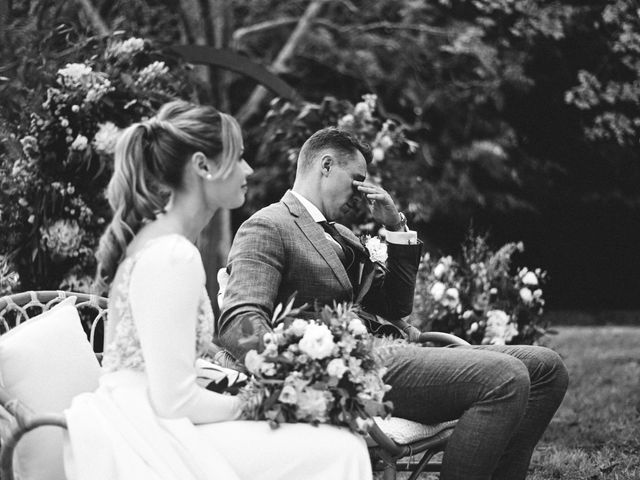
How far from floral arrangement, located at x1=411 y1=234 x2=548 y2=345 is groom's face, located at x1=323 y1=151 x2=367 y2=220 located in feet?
6.21

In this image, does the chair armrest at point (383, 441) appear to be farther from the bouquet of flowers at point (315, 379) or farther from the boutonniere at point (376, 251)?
the boutonniere at point (376, 251)

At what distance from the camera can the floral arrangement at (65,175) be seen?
5074 millimetres

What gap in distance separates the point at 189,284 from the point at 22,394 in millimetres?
745

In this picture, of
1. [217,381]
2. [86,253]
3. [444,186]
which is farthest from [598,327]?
[217,381]

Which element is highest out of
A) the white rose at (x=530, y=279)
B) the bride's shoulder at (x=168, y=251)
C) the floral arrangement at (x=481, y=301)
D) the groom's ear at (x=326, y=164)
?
the bride's shoulder at (x=168, y=251)

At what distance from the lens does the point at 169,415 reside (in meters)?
2.35

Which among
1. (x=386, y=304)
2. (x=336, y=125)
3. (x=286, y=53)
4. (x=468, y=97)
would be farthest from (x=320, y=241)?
(x=468, y=97)

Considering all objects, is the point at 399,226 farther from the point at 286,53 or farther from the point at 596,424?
the point at 286,53

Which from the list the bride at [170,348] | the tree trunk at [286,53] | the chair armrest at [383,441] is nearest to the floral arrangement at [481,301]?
the chair armrest at [383,441]

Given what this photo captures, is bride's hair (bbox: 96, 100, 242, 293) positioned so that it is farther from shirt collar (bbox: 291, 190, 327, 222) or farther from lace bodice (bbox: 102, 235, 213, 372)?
shirt collar (bbox: 291, 190, 327, 222)

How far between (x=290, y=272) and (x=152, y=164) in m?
0.96

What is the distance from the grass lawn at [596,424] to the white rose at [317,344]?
2266 mm

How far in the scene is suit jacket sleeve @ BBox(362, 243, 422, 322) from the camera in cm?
376

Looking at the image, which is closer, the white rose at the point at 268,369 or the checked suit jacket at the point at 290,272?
the white rose at the point at 268,369
